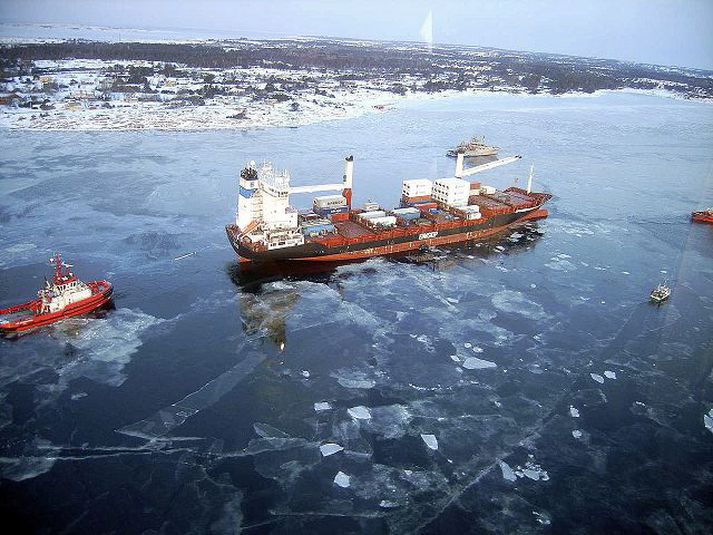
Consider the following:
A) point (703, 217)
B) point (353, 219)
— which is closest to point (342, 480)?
point (353, 219)

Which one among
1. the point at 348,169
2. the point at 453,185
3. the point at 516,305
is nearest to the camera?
the point at 516,305

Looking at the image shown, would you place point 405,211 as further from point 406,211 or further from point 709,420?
point 709,420

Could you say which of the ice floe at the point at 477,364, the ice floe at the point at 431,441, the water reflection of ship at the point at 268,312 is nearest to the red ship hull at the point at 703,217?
the ice floe at the point at 477,364

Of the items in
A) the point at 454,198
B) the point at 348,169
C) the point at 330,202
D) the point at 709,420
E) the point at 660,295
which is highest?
the point at 348,169

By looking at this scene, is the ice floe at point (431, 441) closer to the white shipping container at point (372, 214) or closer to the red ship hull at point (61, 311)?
the red ship hull at point (61, 311)

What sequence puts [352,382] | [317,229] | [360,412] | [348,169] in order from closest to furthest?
[360,412] → [352,382] → [317,229] → [348,169]

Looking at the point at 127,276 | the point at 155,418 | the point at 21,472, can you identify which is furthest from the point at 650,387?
the point at 127,276
